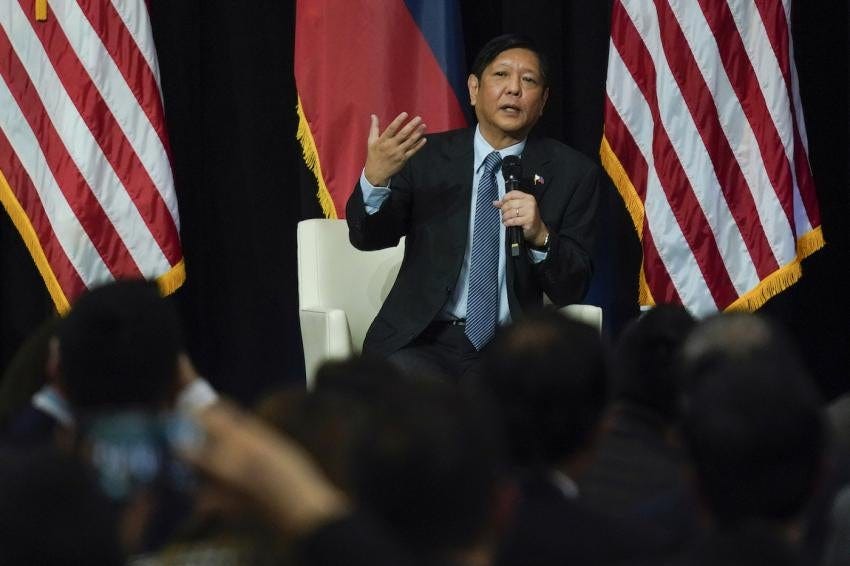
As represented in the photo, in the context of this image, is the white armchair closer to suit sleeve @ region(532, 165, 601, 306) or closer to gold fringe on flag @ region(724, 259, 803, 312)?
suit sleeve @ region(532, 165, 601, 306)

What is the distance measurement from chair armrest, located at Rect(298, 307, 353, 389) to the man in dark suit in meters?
0.09

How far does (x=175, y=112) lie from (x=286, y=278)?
0.72m

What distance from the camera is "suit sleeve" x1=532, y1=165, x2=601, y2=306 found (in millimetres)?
3580

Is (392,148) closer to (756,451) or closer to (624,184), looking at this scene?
(624,184)

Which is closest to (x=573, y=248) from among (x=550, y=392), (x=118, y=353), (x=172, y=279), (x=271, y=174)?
(x=172, y=279)

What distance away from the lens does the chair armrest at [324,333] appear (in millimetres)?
3689

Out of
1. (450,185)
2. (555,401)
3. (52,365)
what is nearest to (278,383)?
(450,185)

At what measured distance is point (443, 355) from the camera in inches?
146

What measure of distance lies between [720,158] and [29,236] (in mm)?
2230

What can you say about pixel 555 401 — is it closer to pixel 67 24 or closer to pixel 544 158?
pixel 544 158

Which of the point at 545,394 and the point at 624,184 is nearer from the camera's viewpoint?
the point at 545,394

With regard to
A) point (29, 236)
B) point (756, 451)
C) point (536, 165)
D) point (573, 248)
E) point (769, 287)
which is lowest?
point (769, 287)

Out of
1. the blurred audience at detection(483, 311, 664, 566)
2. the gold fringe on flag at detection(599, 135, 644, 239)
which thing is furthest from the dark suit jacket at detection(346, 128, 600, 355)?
the blurred audience at detection(483, 311, 664, 566)

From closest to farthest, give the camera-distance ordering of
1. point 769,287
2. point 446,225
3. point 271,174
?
1. point 446,225
2. point 769,287
3. point 271,174
